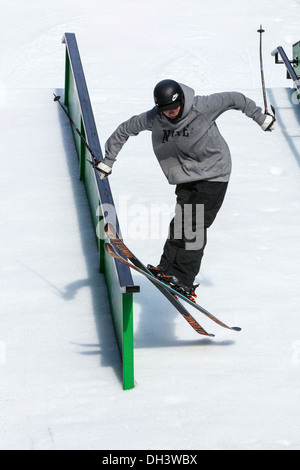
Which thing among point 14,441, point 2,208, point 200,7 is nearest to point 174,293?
point 14,441

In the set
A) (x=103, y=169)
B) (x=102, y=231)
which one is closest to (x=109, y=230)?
(x=103, y=169)

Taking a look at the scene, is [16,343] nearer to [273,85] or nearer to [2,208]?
[2,208]

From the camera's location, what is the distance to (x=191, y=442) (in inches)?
174

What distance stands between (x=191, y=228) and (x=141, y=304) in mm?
802

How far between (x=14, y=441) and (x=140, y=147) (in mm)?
4190

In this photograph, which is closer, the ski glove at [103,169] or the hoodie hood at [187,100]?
the hoodie hood at [187,100]

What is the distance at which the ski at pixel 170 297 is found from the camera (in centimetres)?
500

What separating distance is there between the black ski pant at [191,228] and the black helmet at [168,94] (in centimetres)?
59

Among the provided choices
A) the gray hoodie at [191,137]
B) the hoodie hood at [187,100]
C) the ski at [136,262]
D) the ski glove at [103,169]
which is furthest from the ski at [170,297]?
the hoodie hood at [187,100]

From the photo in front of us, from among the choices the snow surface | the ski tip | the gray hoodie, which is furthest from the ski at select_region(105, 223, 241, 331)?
the gray hoodie

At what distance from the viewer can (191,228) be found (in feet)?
17.4

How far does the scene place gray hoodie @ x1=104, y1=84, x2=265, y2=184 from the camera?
507cm

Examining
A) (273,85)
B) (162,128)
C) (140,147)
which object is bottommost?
(273,85)

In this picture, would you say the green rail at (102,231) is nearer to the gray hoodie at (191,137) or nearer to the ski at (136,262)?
the ski at (136,262)
